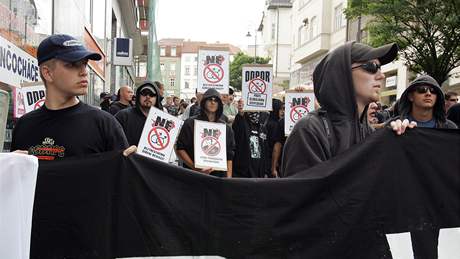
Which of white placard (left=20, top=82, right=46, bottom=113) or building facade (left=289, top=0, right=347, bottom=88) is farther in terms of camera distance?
building facade (left=289, top=0, right=347, bottom=88)

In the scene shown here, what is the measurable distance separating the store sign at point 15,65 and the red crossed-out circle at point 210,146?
Result: 6.75 ft

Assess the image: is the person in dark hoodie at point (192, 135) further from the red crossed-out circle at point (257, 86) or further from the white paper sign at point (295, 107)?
the white paper sign at point (295, 107)

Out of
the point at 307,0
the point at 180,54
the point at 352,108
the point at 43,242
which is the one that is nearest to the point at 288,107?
the point at 352,108

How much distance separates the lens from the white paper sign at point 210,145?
20.2ft

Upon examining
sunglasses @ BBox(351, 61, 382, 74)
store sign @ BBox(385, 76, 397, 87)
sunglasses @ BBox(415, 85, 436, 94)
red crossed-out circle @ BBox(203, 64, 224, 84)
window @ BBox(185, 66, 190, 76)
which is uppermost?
window @ BBox(185, 66, 190, 76)

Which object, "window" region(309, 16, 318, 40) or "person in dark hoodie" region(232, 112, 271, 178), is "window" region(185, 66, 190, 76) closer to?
"window" region(309, 16, 318, 40)

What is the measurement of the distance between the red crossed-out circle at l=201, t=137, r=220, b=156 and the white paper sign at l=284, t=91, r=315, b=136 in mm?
2209

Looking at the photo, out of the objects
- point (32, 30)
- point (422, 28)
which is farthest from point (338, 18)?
point (32, 30)

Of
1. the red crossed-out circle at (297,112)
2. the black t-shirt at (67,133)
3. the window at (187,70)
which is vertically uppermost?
the window at (187,70)

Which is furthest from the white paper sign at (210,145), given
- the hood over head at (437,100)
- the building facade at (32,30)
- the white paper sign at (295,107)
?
the hood over head at (437,100)

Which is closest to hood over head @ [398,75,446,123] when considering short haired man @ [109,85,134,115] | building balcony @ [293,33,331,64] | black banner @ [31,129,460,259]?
black banner @ [31,129,460,259]

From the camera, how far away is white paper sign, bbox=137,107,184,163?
19.1 feet

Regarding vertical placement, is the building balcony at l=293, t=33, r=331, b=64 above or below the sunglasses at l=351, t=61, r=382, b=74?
above

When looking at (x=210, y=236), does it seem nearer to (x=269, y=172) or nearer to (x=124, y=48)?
(x=269, y=172)
